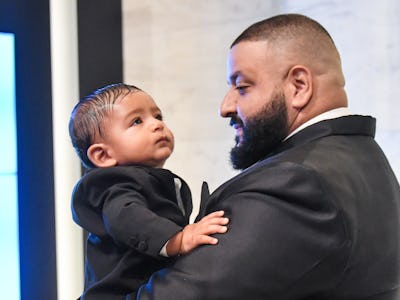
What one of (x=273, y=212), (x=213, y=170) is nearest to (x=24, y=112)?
(x=213, y=170)

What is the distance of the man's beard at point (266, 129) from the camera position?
3.62 feet

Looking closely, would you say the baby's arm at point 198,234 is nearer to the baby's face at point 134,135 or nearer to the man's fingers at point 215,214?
the man's fingers at point 215,214

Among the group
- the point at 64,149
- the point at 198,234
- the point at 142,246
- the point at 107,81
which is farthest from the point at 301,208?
the point at 107,81

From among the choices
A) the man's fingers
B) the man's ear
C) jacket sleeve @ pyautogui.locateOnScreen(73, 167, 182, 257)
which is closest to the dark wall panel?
jacket sleeve @ pyautogui.locateOnScreen(73, 167, 182, 257)

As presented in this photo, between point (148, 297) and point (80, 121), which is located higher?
point (80, 121)

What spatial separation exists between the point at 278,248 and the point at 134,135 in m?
0.42

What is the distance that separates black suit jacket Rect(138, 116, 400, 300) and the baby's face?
27 centimetres

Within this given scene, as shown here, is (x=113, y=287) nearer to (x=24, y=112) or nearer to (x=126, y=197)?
(x=126, y=197)

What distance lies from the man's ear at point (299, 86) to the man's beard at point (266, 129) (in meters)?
0.02

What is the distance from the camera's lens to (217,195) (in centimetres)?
100

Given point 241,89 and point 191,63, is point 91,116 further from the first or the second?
point 191,63

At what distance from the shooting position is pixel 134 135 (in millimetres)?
Result: 1201

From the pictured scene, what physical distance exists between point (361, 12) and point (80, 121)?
1.07 meters

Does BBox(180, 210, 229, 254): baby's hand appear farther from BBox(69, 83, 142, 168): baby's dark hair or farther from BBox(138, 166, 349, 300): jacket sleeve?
BBox(69, 83, 142, 168): baby's dark hair
